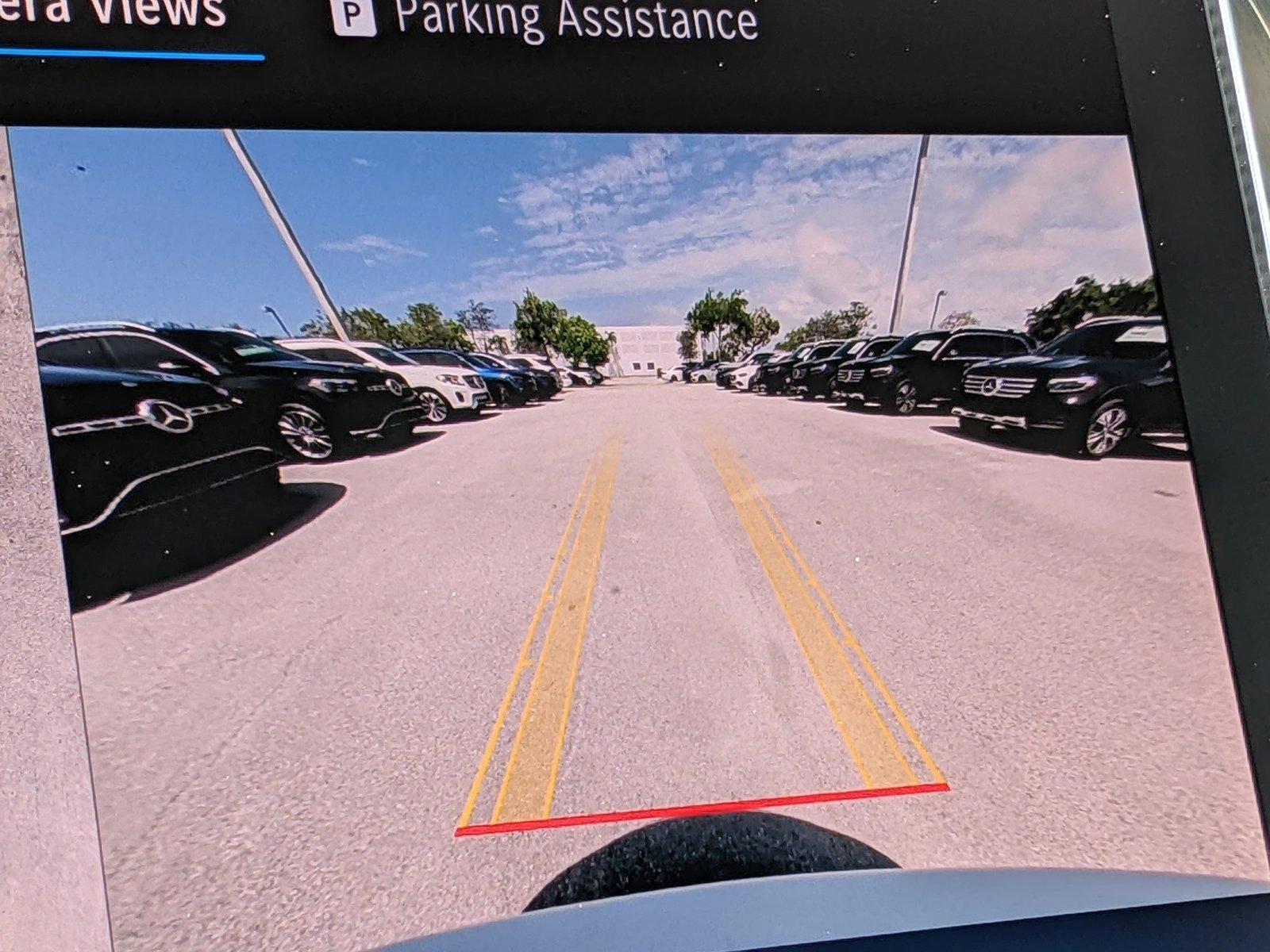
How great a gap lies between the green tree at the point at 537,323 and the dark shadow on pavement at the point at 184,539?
→ 82 centimetres

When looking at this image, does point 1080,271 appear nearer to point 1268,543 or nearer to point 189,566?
point 1268,543

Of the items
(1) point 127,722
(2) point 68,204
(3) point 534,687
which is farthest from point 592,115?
(1) point 127,722

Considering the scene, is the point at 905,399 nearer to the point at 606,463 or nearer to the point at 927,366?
the point at 927,366

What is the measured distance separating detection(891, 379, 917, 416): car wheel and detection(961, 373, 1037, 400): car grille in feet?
0.67

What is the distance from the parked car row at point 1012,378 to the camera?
1659mm

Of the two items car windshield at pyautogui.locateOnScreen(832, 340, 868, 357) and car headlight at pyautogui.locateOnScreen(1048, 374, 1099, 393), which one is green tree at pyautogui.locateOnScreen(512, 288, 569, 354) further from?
car headlight at pyautogui.locateOnScreen(1048, 374, 1099, 393)

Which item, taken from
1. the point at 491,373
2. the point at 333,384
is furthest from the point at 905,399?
the point at 333,384

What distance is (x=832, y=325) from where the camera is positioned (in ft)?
5.39

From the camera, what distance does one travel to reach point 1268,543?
1556 millimetres

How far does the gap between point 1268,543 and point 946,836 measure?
165 centimetres

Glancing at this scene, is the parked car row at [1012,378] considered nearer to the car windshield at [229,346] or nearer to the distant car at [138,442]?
the car windshield at [229,346]

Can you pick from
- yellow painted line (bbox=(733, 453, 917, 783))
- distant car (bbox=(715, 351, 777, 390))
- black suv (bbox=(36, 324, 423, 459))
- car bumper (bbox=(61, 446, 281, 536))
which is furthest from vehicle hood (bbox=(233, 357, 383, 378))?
yellow painted line (bbox=(733, 453, 917, 783))

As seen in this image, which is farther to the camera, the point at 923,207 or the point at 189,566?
the point at 923,207

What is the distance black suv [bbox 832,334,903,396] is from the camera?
5.67 feet
